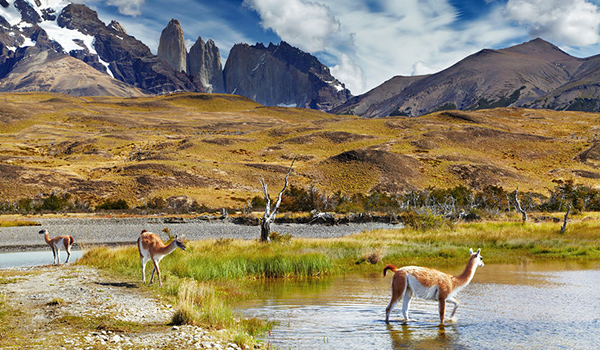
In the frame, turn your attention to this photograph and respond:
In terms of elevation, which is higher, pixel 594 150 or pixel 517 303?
pixel 594 150

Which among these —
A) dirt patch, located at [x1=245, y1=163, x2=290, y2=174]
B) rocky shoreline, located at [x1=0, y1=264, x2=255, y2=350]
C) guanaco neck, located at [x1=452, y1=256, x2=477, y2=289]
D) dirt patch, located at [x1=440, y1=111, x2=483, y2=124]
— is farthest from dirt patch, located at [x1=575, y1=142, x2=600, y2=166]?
rocky shoreline, located at [x1=0, y1=264, x2=255, y2=350]

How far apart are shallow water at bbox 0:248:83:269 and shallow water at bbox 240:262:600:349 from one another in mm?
11834

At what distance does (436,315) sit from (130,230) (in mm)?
33573

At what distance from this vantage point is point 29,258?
24531mm

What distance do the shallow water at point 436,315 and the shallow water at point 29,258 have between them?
11834 mm

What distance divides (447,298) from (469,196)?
2435 inches

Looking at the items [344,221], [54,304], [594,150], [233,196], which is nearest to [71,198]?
[233,196]

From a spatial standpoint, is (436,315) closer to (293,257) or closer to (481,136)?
(293,257)

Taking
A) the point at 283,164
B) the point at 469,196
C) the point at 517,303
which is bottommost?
the point at 517,303

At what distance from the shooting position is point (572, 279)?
17859 millimetres

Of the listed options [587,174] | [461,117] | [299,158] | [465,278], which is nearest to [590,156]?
[587,174]

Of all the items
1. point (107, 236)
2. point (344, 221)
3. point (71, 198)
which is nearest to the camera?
point (107, 236)

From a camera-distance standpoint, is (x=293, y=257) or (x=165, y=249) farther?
(x=293, y=257)

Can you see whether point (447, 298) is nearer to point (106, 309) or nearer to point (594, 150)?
point (106, 309)
